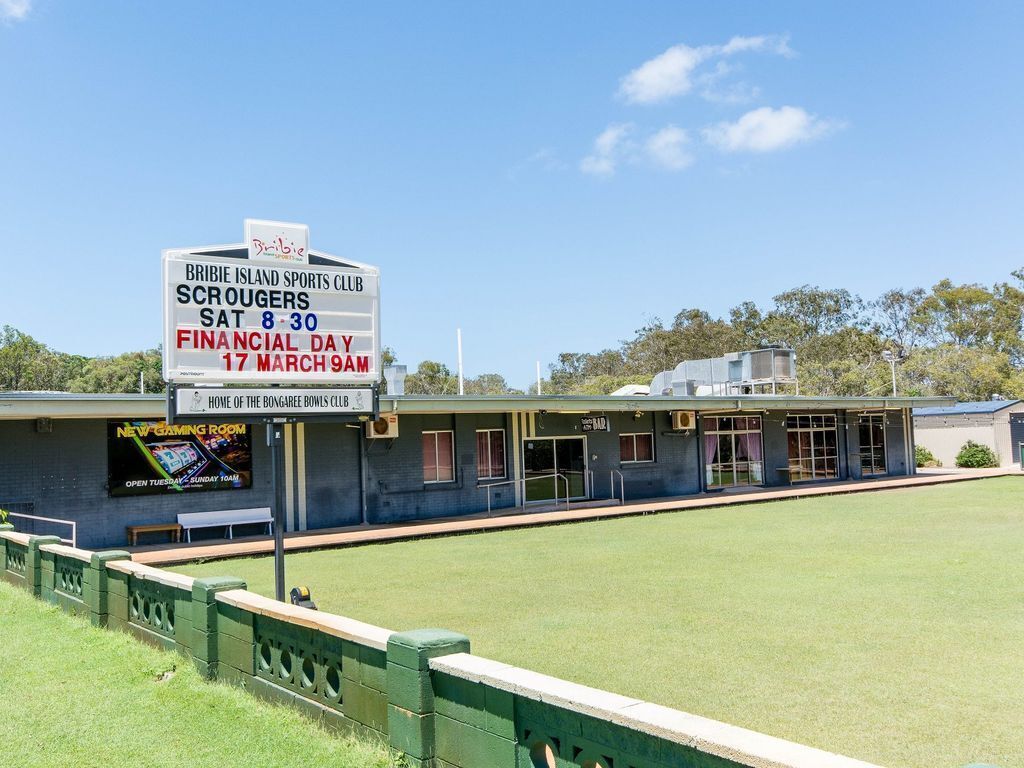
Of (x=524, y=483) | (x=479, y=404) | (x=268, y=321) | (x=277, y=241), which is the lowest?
(x=524, y=483)

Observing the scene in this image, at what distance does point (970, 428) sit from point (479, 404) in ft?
100

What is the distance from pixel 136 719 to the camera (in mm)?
6051

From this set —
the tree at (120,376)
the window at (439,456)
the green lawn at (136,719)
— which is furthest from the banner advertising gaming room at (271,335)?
the tree at (120,376)

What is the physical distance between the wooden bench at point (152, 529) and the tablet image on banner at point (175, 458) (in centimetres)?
65

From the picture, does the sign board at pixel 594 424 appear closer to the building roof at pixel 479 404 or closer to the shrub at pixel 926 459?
the building roof at pixel 479 404

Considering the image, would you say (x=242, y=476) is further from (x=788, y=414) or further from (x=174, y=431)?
(x=788, y=414)

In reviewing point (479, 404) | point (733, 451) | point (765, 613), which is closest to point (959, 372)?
point (733, 451)

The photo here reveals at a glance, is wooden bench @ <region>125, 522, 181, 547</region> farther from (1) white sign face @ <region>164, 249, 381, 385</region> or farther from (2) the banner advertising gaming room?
(1) white sign face @ <region>164, 249, 381, 385</region>

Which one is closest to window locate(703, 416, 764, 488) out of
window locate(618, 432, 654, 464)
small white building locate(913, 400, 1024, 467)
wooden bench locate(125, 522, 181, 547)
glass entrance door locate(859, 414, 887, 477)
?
window locate(618, 432, 654, 464)

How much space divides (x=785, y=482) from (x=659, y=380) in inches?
310

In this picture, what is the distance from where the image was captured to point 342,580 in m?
12.8

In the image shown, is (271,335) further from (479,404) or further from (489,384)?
(489,384)

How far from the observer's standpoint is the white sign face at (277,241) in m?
8.96

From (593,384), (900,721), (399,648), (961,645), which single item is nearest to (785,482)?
(961,645)
